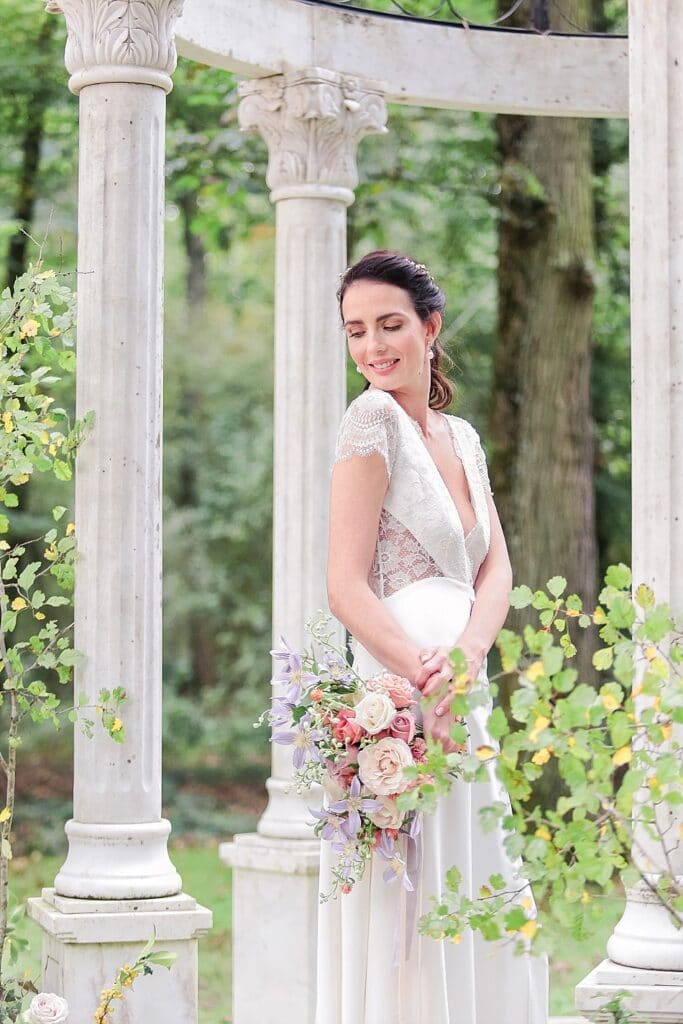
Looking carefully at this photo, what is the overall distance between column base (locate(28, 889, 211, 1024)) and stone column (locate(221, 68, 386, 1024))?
2188 millimetres

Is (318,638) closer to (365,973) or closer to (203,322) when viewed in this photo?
(365,973)

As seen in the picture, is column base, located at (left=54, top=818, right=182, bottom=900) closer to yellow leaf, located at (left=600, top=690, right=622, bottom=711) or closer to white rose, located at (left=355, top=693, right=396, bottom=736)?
white rose, located at (left=355, top=693, right=396, bottom=736)

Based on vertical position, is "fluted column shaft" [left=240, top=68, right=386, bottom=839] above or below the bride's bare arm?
above

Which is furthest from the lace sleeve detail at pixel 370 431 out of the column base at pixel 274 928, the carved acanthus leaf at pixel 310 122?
the carved acanthus leaf at pixel 310 122

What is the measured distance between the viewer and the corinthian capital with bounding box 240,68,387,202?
10109 mm

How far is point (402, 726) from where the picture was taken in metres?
5.69

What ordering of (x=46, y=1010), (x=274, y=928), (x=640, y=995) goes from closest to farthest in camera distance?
(x=640, y=995)
(x=46, y=1010)
(x=274, y=928)

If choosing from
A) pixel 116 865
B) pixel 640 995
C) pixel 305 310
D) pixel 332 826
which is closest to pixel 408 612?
pixel 332 826

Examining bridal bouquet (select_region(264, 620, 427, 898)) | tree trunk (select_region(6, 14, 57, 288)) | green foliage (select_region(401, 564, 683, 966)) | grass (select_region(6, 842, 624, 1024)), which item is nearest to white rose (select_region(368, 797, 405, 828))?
bridal bouquet (select_region(264, 620, 427, 898))

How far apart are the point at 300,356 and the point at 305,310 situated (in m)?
0.31

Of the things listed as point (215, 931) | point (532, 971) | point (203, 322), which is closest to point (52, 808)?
point (215, 931)

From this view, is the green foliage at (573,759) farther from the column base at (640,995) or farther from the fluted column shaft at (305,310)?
the fluted column shaft at (305,310)

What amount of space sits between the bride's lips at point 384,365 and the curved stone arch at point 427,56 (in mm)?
3830

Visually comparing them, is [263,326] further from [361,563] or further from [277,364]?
[361,563]
